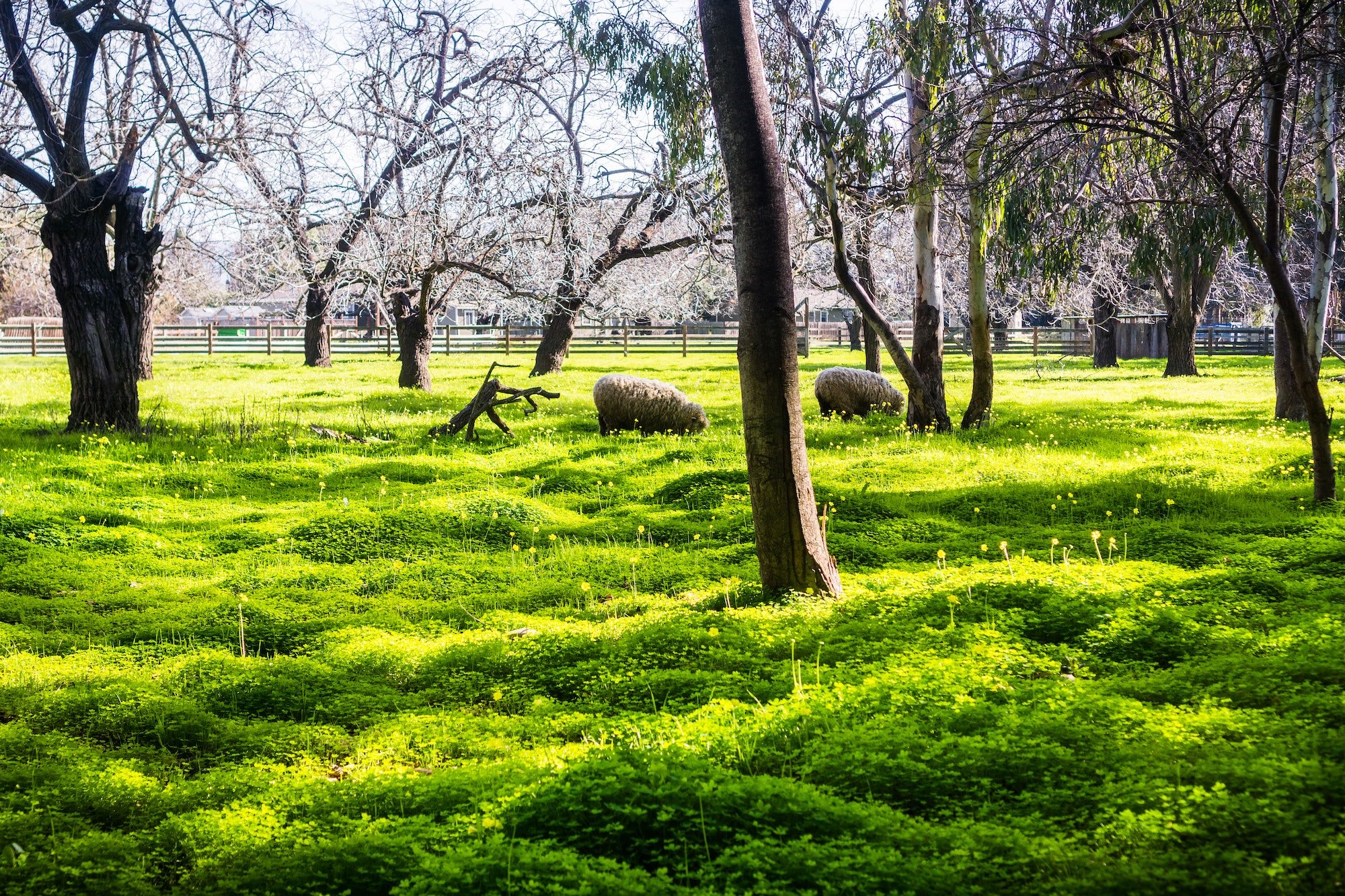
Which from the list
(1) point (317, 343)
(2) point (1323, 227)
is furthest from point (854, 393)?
→ (1) point (317, 343)

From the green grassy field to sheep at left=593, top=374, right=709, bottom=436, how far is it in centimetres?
373

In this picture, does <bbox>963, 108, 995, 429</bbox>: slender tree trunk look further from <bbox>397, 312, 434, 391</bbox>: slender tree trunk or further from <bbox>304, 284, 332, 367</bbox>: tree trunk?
<bbox>304, 284, 332, 367</bbox>: tree trunk

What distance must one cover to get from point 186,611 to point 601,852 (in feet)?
15.4

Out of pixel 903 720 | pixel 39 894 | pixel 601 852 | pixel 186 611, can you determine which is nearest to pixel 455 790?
pixel 601 852

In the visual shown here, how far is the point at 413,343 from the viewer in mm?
23859

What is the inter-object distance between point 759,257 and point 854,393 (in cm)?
1222

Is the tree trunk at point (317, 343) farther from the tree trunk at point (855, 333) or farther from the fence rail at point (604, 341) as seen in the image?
the tree trunk at point (855, 333)

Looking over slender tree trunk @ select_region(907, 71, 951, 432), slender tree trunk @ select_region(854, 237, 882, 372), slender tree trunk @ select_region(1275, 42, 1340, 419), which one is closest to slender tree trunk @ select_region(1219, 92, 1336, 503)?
slender tree trunk @ select_region(1275, 42, 1340, 419)

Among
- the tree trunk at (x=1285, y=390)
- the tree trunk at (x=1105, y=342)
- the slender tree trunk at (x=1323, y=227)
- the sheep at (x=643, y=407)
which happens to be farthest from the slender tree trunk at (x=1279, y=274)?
the tree trunk at (x=1105, y=342)

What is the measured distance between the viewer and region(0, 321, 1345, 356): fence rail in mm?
44344

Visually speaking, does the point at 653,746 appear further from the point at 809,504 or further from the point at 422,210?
the point at 422,210

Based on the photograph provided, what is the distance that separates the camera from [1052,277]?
1273cm

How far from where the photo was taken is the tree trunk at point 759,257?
22.2ft

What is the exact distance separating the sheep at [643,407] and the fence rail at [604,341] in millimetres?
25225
